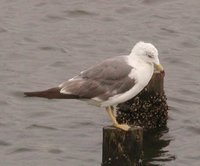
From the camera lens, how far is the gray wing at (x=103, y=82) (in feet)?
38.6

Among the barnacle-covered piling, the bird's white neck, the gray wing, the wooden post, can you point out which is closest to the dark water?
the barnacle-covered piling

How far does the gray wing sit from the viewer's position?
11.8 meters

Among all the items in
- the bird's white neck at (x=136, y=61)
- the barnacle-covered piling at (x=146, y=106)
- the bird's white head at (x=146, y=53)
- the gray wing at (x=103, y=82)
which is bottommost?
the barnacle-covered piling at (x=146, y=106)

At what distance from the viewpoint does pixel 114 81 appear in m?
11.8

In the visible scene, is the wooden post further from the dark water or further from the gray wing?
the dark water

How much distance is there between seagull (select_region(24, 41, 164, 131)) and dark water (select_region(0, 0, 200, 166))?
1.67 meters

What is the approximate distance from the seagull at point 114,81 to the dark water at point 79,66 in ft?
5.48

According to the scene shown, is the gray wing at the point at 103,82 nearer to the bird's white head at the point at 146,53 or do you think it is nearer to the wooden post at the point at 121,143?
the bird's white head at the point at 146,53

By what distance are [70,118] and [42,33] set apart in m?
4.68

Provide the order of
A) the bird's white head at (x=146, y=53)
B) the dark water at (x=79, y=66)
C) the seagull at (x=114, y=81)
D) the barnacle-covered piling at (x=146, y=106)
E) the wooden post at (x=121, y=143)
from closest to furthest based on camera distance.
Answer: the wooden post at (x=121, y=143), the seagull at (x=114, y=81), the bird's white head at (x=146, y=53), the barnacle-covered piling at (x=146, y=106), the dark water at (x=79, y=66)

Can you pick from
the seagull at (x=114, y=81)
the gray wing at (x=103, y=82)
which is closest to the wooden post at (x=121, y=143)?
the seagull at (x=114, y=81)

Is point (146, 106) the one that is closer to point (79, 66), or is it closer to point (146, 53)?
point (146, 53)

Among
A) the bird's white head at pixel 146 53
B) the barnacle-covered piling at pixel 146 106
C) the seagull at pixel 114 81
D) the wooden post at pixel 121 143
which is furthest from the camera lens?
the barnacle-covered piling at pixel 146 106

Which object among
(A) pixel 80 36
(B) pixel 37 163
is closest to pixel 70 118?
(B) pixel 37 163
